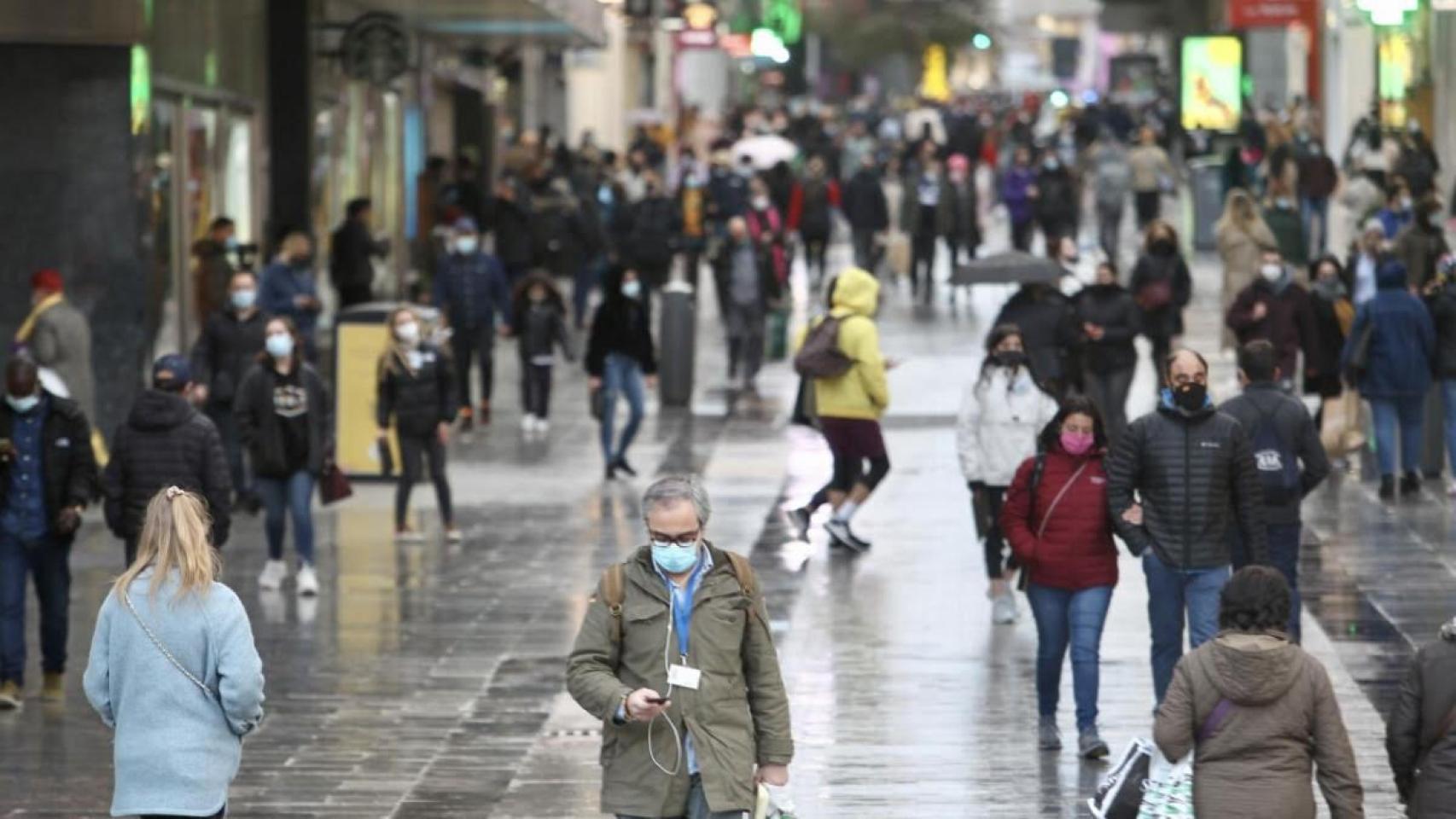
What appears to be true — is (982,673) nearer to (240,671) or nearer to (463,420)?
(240,671)

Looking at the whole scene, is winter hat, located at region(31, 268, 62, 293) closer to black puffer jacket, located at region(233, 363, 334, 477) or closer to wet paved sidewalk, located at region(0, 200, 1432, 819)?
wet paved sidewalk, located at region(0, 200, 1432, 819)

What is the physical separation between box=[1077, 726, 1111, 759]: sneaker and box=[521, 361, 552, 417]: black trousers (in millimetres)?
12569

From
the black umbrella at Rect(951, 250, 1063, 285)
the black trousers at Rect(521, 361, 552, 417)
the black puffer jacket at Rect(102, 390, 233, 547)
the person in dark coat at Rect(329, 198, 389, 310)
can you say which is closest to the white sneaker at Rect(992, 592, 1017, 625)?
the black puffer jacket at Rect(102, 390, 233, 547)

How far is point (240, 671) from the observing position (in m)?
8.46

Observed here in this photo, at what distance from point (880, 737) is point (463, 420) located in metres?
13.0

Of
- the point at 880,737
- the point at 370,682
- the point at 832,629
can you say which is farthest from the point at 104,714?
the point at 832,629

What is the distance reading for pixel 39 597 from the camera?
1359 centimetres

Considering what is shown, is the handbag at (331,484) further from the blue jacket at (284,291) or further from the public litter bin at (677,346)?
the public litter bin at (677,346)

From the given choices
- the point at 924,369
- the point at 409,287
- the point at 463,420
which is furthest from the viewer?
the point at 409,287

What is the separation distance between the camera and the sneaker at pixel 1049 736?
12.2 metres

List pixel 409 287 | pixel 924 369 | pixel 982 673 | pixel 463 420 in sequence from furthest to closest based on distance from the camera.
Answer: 1. pixel 409 287
2. pixel 924 369
3. pixel 463 420
4. pixel 982 673

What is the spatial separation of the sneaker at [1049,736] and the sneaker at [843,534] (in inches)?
216

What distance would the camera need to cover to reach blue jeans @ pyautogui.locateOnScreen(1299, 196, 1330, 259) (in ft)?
112

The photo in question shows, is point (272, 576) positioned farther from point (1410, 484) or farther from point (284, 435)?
point (1410, 484)
